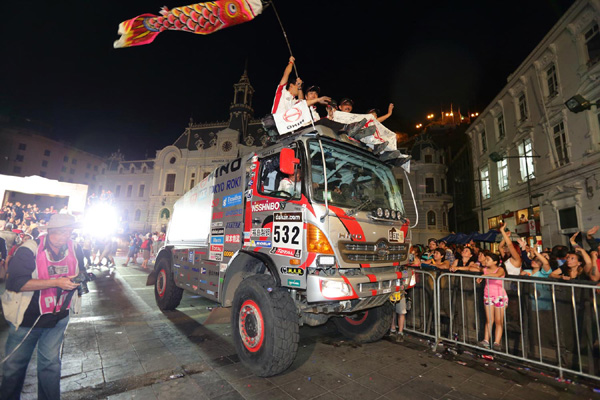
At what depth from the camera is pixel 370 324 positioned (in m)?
5.23

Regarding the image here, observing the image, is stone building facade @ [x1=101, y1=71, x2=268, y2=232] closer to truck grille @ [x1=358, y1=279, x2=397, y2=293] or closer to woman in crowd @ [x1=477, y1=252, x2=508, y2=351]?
woman in crowd @ [x1=477, y1=252, x2=508, y2=351]

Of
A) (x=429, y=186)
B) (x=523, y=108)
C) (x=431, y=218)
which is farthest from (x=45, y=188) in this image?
(x=429, y=186)

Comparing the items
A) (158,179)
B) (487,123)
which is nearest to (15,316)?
(487,123)

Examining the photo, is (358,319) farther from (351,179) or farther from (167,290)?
(167,290)

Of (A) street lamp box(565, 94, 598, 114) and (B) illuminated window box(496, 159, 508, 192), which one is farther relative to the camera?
(B) illuminated window box(496, 159, 508, 192)

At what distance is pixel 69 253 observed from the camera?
10.3ft

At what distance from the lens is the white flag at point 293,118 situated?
172 inches

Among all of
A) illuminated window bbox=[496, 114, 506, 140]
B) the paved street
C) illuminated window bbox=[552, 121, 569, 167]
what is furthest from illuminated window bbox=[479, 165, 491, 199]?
the paved street

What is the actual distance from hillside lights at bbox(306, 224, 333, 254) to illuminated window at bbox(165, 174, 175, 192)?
40746 mm

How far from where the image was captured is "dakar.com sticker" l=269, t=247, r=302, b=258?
367 cm

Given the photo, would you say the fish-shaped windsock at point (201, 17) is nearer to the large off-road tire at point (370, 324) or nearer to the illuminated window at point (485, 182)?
the large off-road tire at point (370, 324)

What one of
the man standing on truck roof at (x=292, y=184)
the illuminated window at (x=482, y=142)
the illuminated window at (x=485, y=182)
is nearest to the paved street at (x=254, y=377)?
the man standing on truck roof at (x=292, y=184)

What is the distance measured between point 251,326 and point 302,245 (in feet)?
5.01

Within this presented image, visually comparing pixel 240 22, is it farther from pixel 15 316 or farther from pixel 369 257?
pixel 15 316
